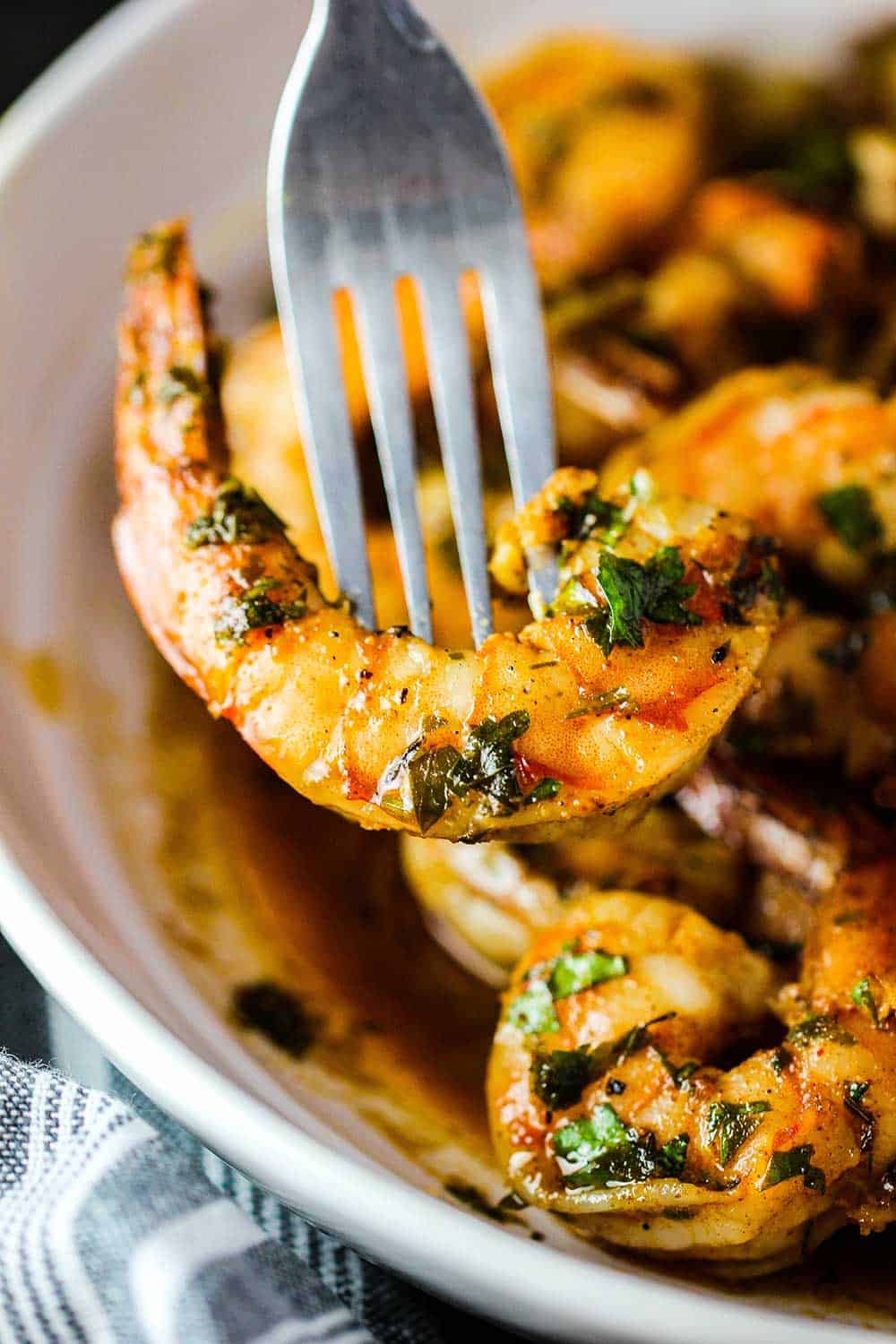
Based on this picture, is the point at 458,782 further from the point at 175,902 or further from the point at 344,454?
the point at 175,902

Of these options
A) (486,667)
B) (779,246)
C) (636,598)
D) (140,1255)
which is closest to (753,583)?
(636,598)

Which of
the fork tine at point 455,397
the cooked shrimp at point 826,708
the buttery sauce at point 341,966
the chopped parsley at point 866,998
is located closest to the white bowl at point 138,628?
the buttery sauce at point 341,966

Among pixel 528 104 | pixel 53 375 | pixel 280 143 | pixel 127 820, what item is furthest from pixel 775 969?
pixel 528 104

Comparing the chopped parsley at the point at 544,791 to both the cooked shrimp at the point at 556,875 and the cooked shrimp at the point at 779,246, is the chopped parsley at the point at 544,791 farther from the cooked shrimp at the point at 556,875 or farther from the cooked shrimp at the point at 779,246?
the cooked shrimp at the point at 779,246

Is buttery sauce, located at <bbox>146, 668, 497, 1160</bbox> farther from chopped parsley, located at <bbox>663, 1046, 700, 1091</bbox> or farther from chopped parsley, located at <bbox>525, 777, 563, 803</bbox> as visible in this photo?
chopped parsley, located at <bbox>525, 777, 563, 803</bbox>

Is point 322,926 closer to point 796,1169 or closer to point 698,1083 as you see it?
point 698,1083

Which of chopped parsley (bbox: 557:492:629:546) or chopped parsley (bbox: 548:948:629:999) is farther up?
chopped parsley (bbox: 557:492:629:546)

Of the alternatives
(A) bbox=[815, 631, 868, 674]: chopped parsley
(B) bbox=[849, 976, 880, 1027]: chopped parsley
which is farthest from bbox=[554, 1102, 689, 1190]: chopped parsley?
(A) bbox=[815, 631, 868, 674]: chopped parsley
